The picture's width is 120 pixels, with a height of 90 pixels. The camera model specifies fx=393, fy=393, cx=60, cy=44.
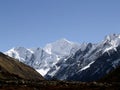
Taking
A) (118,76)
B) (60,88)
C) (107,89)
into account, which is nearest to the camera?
(107,89)

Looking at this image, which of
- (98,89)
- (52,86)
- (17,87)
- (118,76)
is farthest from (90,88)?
(118,76)

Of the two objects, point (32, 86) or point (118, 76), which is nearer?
point (32, 86)

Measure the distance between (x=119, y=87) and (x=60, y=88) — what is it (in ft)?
41.3

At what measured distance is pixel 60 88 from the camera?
81500mm

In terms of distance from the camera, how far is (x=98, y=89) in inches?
3068

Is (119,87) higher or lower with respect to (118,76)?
lower

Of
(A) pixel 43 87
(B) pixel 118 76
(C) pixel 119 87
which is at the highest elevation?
(B) pixel 118 76

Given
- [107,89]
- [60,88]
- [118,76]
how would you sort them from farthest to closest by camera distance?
[118,76], [60,88], [107,89]

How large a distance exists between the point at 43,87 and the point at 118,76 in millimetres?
47521

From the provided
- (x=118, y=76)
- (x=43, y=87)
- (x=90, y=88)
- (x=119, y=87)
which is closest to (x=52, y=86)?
(x=43, y=87)

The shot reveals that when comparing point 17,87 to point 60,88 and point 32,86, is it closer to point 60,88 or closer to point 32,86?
point 32,86

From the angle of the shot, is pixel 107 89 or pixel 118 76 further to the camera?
pixel 118 76

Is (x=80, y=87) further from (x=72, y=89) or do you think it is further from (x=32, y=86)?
(x=32, y=86)

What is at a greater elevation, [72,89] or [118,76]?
[118,76]
